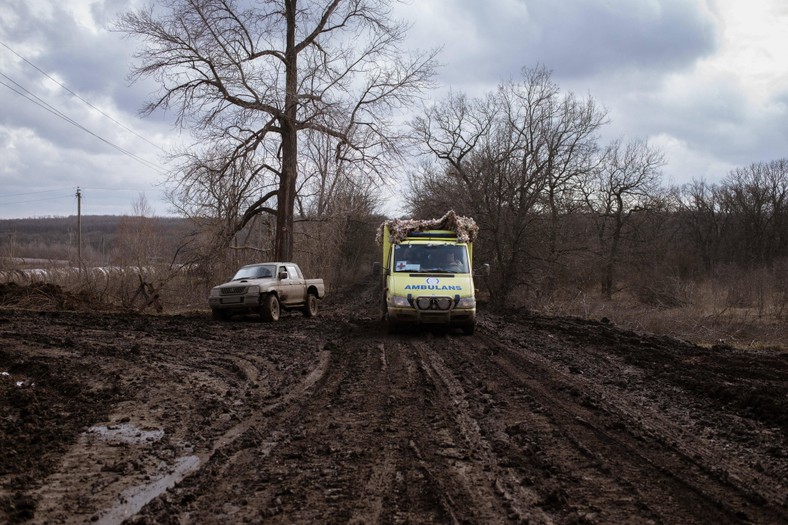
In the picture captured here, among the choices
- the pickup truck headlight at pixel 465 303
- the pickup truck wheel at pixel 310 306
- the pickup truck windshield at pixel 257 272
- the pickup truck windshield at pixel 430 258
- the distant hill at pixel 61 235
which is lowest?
the pickup truck wheel at pixel 310 306

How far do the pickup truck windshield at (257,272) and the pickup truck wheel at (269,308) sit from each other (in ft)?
3.46

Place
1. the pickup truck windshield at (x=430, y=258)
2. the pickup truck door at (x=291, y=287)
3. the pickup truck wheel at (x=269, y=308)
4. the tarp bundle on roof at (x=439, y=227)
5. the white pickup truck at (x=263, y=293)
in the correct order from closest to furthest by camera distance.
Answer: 1. the pickup truck windshield at (x=430, y=258)
2. the tarp bundle on roof at (x=439, y=227)
3. the white pickup truck at (x=263, y=293)
4. the pickup truck wheel at (x=269, y=308)
5. the pickup truck door at (x=291, y=287)

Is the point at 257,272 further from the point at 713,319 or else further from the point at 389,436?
the point at 713,319

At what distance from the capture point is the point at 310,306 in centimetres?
2128

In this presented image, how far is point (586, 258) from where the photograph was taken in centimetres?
3450

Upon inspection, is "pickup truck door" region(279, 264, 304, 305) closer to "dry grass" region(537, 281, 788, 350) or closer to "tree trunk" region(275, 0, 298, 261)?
"tree trunk" region(275, 0, 298, 261)

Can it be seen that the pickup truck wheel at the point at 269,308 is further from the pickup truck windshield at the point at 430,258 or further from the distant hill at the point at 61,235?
the distant hill at the point at 61,235

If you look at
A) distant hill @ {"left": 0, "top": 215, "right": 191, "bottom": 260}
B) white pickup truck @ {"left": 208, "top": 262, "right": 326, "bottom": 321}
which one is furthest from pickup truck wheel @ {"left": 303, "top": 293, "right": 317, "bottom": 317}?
distant hill @ {"left": 0, "top": 215, "right": 191, "bottom": 260}

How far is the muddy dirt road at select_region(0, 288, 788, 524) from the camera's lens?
435cm

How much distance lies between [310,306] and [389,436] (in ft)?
50.3

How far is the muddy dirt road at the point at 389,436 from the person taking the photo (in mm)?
4352

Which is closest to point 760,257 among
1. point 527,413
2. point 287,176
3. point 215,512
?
point 287,176

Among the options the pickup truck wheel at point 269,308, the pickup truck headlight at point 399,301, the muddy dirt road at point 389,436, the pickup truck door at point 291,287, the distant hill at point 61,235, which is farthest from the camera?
the distant hill at point 61,235

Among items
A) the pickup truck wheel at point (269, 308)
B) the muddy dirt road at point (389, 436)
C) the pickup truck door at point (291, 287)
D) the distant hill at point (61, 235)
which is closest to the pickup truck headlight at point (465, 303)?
the muddy dirt road at point (389, 436)
